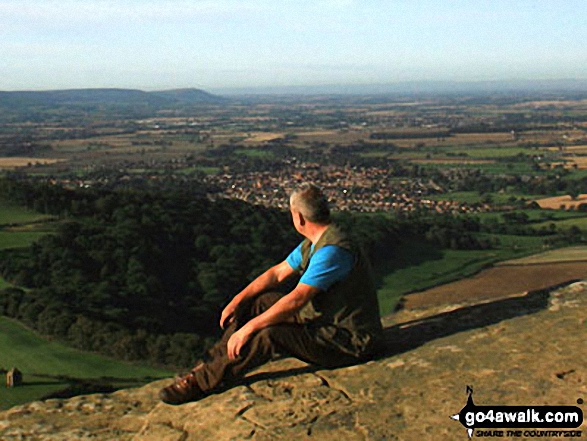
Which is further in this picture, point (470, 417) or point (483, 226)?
point (483, 226)

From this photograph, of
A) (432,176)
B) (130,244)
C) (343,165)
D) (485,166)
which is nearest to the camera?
(130,244)

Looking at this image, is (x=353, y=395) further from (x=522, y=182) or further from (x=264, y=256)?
(x=522, y=182)

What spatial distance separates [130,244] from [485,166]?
5907 centimetres

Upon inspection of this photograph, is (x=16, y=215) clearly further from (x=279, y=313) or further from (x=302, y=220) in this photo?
(x=279, y=313)

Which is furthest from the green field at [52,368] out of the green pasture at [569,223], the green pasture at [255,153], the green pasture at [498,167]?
the green pasture at [255,153]

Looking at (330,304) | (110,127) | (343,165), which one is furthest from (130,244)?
(110,127)

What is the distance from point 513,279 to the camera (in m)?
32.7

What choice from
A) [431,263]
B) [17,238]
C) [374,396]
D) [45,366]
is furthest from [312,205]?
[431,263]

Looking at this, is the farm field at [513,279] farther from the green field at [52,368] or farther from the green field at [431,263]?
the green field at [52,368]

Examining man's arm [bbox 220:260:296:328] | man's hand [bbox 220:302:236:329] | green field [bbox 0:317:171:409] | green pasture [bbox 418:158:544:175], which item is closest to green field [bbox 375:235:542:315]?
green field [bbox 0:317:171:409]

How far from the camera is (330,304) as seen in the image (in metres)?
5.52

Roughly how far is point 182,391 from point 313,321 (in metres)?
1.24

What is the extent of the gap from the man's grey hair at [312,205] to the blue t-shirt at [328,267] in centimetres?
30

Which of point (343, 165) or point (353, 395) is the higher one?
point (353, 395)
